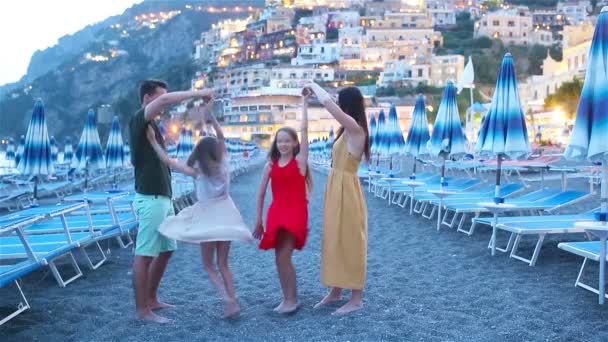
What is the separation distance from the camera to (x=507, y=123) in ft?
21.6

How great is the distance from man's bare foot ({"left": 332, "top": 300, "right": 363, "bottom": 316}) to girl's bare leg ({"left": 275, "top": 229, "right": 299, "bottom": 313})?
321 millimetres

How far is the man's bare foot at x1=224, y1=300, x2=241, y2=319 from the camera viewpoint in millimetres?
4172

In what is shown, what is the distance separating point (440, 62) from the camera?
82.9 m

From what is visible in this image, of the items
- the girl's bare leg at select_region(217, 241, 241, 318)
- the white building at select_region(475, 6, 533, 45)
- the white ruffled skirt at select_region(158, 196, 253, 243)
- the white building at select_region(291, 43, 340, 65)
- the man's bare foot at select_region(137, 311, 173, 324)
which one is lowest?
the man's bare foot at select_region(137, 311, 173, 324)

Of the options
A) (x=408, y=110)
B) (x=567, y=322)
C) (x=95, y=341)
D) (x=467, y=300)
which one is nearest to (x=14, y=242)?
(x=95, y=341)

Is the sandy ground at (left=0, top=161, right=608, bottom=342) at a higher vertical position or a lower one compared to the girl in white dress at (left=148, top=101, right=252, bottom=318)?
lower

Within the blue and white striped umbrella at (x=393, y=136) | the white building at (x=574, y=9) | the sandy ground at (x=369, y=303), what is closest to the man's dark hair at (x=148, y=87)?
the sandy ground at (x=369, y=303)

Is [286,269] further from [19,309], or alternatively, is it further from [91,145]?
[91,145]

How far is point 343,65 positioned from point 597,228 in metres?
93.3

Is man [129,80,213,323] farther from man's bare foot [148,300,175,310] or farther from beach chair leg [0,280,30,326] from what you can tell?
beach chair leg [0,280,30,326]

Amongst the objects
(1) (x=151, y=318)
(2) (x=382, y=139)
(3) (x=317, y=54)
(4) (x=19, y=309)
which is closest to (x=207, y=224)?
(1) (x=151, y=318)

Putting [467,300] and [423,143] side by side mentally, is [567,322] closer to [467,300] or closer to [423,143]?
[467,300]

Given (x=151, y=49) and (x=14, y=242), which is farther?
(x=151, y=49)

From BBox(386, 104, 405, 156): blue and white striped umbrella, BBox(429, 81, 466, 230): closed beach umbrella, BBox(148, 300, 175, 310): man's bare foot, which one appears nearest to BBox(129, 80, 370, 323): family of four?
BBox(148, 300, 175, 310): man's bare foot
